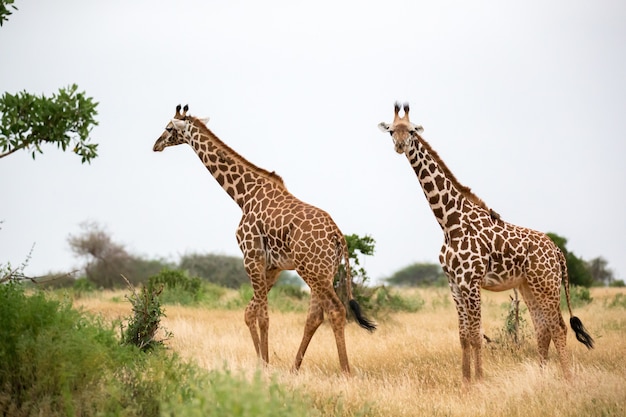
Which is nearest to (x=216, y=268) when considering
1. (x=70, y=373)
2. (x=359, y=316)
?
(x=359, y=316)

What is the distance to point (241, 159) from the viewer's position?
10.7 meters

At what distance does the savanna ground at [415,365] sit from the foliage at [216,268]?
73.3 feet

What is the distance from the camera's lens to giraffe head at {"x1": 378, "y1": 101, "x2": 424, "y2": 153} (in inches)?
368

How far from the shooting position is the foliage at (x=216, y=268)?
131ft

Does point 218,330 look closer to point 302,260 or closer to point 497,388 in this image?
point 302,260

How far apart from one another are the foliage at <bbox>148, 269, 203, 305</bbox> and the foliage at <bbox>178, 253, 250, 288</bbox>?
17.3m

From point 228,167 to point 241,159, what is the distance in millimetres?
206

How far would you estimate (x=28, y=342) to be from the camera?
702 cm

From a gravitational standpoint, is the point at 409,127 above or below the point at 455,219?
above

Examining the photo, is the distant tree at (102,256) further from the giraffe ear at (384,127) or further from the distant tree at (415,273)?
the giraffe ear at (384,127)

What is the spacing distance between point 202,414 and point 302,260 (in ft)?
14.9

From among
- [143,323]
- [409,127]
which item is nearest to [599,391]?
[409,127]

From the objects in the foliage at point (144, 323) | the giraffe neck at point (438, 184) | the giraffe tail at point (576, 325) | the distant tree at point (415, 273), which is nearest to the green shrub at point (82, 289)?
the foliage at point (144, 323)

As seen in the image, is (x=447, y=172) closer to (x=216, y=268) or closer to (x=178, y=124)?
(x=178, y=124)
